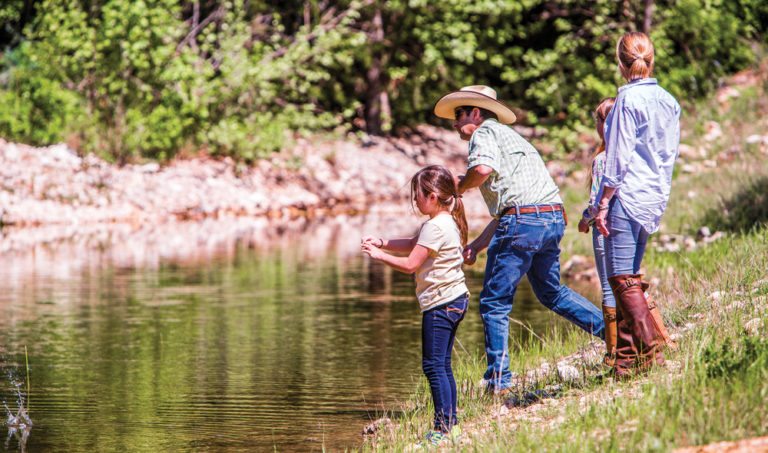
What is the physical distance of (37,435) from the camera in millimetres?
7172

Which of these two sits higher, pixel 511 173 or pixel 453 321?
pixel 511 173

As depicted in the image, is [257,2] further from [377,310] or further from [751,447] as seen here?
[751,447]

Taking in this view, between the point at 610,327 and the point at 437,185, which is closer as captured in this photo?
the point at 437,185

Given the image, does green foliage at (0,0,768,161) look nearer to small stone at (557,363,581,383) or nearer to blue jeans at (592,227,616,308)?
blue jeans at (592,227,616,308)

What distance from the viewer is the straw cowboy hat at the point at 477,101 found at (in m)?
7.46

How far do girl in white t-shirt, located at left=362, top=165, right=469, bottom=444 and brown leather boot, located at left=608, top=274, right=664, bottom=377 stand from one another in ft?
2.91

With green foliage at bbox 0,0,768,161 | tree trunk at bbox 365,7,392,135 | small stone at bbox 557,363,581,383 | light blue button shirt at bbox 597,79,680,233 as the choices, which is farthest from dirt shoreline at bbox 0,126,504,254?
light blue button shirt at bbox 597,79,680,233

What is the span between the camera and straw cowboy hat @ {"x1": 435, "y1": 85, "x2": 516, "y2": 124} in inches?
294

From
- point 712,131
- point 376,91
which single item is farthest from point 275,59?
point 712,131

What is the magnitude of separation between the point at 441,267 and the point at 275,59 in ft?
80.2

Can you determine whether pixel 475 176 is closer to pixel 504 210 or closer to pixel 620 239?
pixel 504 210

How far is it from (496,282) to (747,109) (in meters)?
14.9

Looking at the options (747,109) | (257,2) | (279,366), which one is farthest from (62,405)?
(257,2)

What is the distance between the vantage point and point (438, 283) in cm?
664
